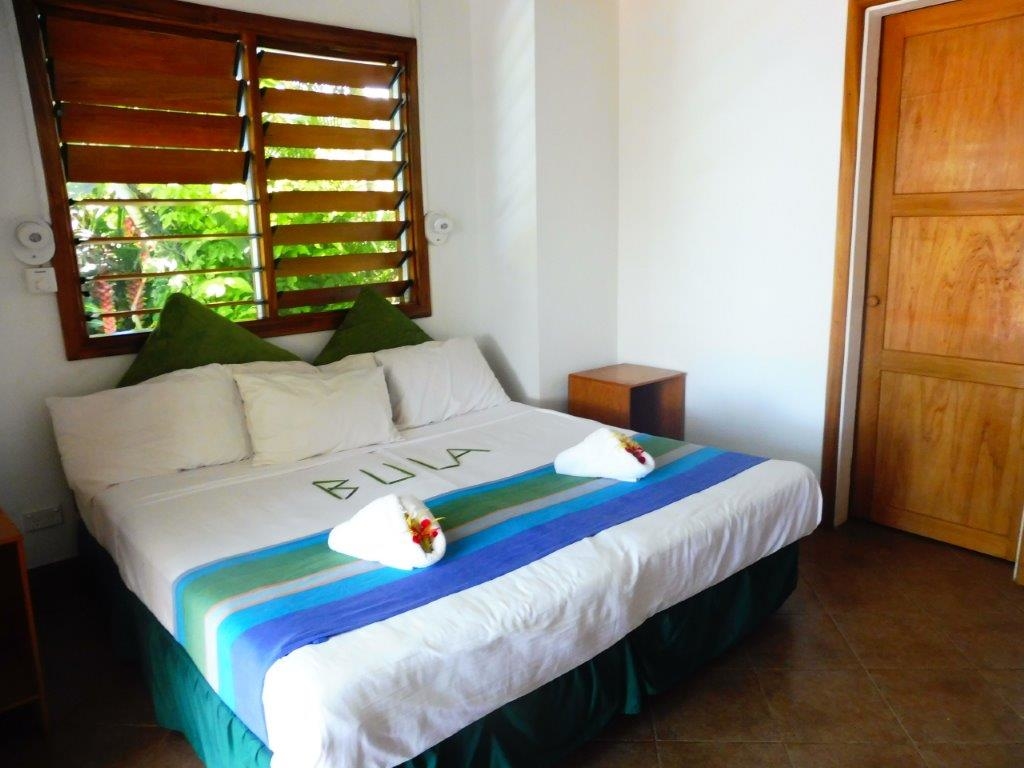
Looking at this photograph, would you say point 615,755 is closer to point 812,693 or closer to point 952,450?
point 812,693

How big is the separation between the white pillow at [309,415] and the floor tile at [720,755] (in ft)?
5.19

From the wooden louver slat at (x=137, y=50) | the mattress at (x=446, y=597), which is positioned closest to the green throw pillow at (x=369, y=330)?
the mattress at (x=446, y=597)

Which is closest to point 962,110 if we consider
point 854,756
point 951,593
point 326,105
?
point 951,593

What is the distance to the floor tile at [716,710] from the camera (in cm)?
210

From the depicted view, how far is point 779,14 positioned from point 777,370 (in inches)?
61.4

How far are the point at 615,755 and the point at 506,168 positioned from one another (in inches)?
108

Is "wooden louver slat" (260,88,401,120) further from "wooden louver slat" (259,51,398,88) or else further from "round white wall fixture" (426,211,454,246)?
"round white wall fixture" (426,211,454,246)

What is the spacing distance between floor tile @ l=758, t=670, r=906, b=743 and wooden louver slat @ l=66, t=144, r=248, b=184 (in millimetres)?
2785

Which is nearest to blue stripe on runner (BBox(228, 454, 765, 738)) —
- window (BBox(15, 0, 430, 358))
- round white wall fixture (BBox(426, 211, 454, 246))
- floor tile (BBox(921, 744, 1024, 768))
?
floor tile (BBox(921, 744, 1024, 768))

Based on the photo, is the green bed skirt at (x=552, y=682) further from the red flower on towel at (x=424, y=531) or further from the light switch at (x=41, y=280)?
the light switch at (x=41, y=280)

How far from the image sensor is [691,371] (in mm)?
3887

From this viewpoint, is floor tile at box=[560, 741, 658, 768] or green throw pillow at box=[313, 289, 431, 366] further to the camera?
green throw pillow at box=[313, 289, 431, 366]

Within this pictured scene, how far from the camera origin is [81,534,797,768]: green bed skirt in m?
1.73

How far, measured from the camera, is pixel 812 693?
226 cm
